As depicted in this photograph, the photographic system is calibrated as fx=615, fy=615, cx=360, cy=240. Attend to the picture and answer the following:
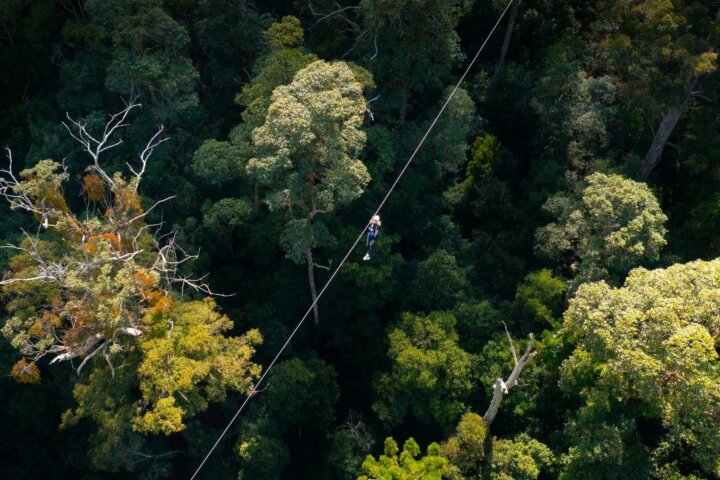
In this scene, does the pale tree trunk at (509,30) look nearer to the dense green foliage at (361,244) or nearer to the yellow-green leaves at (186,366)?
the dense green foliage at (361,244)

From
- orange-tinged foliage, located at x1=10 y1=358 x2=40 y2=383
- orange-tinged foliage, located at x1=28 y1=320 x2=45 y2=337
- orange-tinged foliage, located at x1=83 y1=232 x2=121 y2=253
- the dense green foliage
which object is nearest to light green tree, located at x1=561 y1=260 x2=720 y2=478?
the dense green foliage

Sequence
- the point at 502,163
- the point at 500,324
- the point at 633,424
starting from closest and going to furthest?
the point at 633,424, the point at 500,324, the point at 502,163

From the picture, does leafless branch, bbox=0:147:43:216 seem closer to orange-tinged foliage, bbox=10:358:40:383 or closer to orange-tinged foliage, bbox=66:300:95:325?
orange-tinged foliage, bbox=66:300:95:325

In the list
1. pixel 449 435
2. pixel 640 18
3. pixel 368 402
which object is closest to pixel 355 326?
pixel 368 402

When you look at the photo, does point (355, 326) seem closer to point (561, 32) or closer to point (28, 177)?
point (28, 177)

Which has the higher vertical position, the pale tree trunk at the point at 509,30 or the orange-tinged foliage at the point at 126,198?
the pale tree trunk at the point at 509,30

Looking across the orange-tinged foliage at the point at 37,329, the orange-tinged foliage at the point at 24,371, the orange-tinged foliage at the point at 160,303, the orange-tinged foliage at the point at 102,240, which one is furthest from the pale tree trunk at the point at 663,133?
the orange-tinged foliage at the point at 24,371
